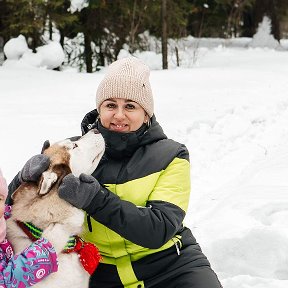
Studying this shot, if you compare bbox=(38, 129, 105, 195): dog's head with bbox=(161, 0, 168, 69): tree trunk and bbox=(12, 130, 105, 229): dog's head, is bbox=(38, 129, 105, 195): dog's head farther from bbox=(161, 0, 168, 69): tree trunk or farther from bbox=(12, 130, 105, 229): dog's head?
bbox=(161, 0, 168, 69): tree trunk

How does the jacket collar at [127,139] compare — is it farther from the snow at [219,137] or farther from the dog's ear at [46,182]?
the snow at [219,137]

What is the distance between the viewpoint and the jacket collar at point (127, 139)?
2938 mm

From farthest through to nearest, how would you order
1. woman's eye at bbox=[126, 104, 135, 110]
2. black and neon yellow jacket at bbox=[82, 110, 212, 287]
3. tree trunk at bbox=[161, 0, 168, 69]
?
tree trunk at bbox=[161, 0, 168, 69], woman's eye at bbox=[126, 104, 135, 110], black and neon yellow jacket at bbox=[82, 110, 212, 287]

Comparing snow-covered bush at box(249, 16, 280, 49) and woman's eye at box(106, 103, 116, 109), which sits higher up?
woman's eye at box(106, 103, 116, 109)

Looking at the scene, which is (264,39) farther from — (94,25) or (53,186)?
(53,186)

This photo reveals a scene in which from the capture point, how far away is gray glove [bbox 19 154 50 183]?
2.53 m

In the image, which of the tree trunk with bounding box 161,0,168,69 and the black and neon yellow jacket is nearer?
the black and neon yellow jacket

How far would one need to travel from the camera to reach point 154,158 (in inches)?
116

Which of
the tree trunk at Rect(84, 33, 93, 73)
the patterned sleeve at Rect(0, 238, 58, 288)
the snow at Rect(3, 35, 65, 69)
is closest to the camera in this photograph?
the patterned sleeve at Rect(0, 238, 58, 288)

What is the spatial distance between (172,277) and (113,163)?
718 millimetres

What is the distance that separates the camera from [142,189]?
288cm

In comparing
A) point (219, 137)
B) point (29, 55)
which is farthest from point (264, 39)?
point (219, 137)

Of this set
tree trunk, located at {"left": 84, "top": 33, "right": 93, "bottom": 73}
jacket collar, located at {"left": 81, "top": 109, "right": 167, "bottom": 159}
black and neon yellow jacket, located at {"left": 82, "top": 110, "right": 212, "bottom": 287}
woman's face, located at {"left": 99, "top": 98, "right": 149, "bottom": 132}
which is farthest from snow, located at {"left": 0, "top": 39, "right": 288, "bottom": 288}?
tree trunk, located at {"left": 84, "top": 33, "right": 93, "bottom": 73}

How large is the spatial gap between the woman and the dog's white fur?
240 millimetres
